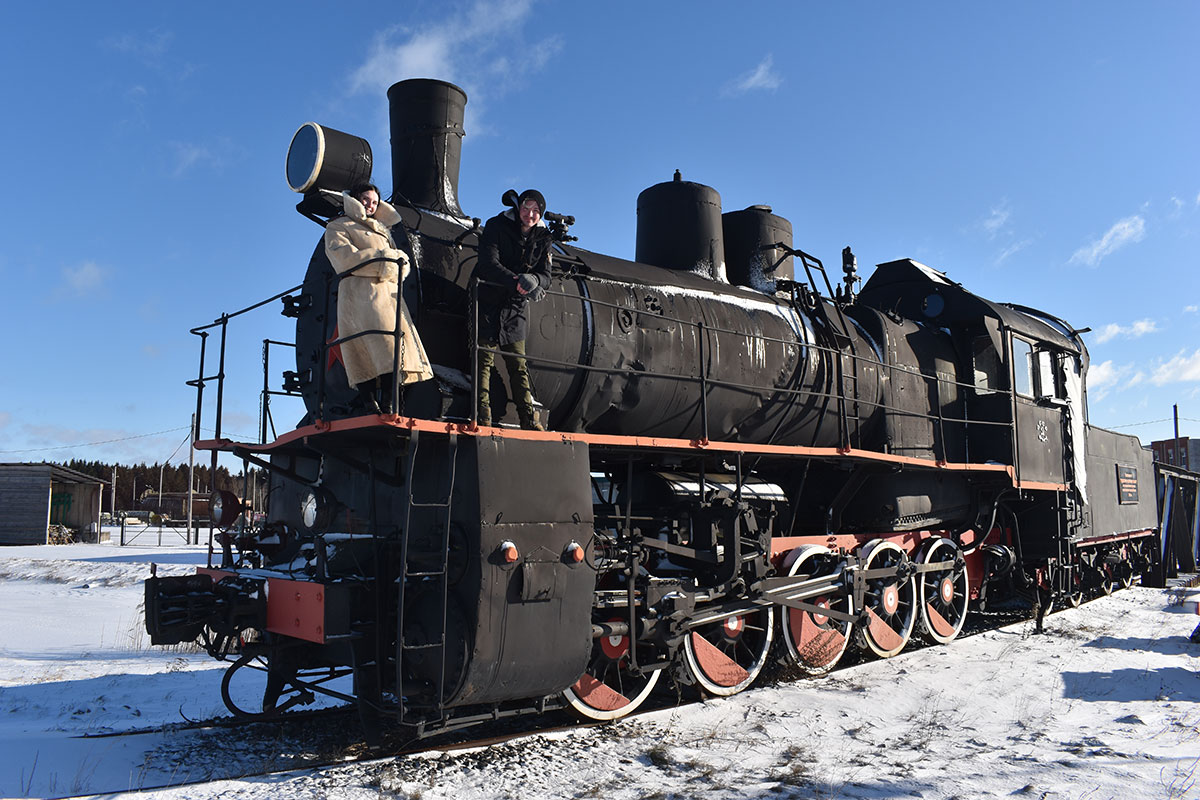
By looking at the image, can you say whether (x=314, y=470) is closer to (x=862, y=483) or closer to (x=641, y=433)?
(x=641, y=433)

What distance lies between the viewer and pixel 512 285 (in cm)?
548

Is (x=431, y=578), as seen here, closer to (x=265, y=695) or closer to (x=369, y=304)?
(x=369, y=304)

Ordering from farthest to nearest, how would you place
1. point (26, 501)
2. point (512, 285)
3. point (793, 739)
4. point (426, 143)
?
point (26, 501) → point (426, 143) → point (793, 739) → point (512, 285)

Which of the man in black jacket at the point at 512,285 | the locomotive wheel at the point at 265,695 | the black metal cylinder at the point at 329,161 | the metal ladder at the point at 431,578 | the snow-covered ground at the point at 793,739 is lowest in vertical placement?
the snow-covered ground at the point at 793,739

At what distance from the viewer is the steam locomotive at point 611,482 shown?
5.12m

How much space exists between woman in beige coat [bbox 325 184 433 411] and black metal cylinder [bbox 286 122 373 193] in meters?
0.77

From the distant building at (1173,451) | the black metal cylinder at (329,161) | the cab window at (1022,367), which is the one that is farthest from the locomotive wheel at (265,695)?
the distant building at (1173,451)

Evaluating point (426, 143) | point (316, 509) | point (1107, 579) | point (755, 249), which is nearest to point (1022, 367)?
point (755, 249)

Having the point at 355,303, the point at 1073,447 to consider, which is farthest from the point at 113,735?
the point at 1073,447

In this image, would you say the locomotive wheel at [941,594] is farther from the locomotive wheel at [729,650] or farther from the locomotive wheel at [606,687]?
the locomotive wheel at [606,687]

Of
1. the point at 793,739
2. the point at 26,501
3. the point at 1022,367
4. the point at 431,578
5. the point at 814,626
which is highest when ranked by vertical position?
the point at 1022,367

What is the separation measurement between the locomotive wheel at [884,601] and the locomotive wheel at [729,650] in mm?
1360

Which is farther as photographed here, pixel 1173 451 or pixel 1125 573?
pixel 1173 451

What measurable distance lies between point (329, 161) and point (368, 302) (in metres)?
1.41
